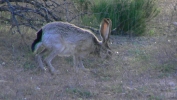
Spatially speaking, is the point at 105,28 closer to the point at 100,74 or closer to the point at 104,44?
the point at 104,44

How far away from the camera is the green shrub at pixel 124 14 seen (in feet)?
29.6

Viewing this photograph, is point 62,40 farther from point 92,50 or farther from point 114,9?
point 114,9

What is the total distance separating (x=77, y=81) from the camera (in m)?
6.18

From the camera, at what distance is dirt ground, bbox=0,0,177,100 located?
5727 millimetres

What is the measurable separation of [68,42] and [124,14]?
2420 millimetres

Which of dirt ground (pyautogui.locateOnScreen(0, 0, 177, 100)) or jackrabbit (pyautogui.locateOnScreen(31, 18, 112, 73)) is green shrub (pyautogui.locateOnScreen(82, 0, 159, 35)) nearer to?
dirt ground (pyautogui.locateOnScreen(0, 0, 177, 100))

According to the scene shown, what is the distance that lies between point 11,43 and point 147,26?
2957mm

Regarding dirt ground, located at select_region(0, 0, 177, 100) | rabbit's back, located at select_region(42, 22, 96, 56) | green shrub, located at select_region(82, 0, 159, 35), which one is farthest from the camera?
green shrub, located at select_region(82, 0, 159, 35)

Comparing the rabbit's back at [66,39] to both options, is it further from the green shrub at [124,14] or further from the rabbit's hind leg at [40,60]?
the green shrub at [124,14]

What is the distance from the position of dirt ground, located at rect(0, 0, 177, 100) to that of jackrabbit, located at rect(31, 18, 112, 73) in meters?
0.16

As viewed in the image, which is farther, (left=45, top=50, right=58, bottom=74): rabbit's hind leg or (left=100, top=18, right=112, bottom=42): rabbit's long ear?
(left=100, top=18, right=112, bottom=42): rabbit's long ear

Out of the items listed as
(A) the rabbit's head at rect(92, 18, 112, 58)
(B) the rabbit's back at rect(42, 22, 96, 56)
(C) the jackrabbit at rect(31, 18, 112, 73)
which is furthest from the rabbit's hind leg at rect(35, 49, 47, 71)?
(A) the rabbit's head at rect(92, 18, 112, 58)

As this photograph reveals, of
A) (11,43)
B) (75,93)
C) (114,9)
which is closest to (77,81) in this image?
(75,93)

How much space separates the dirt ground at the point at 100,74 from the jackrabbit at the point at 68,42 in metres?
0.16
